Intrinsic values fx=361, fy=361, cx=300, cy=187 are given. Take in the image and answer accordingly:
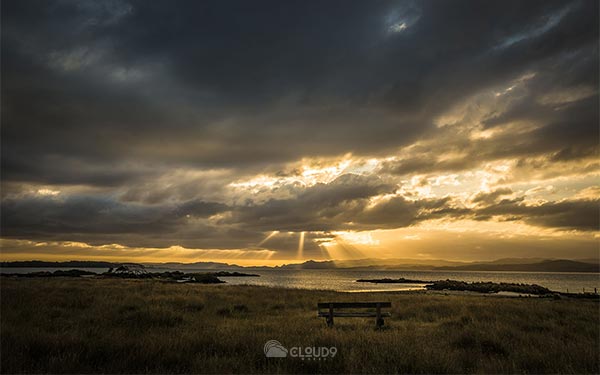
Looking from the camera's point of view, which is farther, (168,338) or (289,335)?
(289,335)

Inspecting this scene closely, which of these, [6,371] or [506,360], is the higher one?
[6,371]

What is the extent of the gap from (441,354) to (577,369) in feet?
9.99

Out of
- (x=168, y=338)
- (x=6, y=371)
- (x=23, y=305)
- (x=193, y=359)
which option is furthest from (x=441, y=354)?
(x=23, y=305)

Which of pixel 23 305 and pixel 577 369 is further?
pixel 23 305

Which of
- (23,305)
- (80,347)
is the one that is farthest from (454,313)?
(23,305)

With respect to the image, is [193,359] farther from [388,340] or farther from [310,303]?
[310,303]

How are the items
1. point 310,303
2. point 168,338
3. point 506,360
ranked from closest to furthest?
point 506,360, point 168,338, point 310,303

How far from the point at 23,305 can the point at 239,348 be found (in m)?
11.2

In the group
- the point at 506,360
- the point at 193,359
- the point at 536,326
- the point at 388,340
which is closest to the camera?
the point at 193,359

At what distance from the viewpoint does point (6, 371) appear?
6.91 meters

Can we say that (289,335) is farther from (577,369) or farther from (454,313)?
(454,313)

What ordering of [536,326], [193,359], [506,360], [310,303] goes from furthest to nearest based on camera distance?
1. [310,303]
2. [536,326]
3. [506,360]
4. [193,359]

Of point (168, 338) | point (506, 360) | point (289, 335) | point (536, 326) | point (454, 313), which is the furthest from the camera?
point (454, 313)

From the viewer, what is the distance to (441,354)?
8.20m
